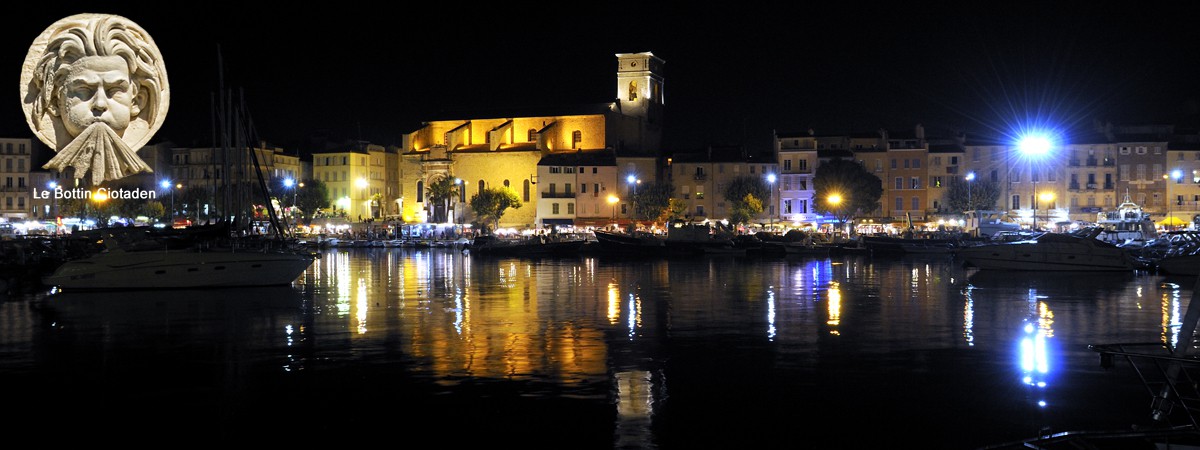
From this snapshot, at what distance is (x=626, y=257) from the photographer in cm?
5753

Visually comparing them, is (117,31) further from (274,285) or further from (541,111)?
(541,111)

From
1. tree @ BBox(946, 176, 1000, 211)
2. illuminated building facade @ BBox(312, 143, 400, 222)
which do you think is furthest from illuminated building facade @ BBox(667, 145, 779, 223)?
illuminated building facade @ BBox(312, 143, 400, 222)

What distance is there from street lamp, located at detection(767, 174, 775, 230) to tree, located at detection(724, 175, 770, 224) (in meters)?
0.42

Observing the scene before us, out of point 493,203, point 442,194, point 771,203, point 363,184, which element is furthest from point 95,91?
point 363,184

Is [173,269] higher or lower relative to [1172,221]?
lower

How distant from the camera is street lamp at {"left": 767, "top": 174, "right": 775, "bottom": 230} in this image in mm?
84875

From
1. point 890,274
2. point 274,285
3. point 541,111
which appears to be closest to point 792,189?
point 541,111

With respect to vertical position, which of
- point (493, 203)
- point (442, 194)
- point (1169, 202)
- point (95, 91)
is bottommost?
point (1169, 202)

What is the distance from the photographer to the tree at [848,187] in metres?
79.1

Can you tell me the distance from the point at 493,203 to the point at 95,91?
149 feet

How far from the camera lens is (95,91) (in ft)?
158

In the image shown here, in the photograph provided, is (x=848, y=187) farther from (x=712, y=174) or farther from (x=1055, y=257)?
(x=1055, y=257)

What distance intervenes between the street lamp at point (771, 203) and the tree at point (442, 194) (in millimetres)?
28815

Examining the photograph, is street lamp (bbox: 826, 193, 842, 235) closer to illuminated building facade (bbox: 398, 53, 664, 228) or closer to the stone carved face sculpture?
illuminated building facade (bbox: 398, 53, 664, 228)
